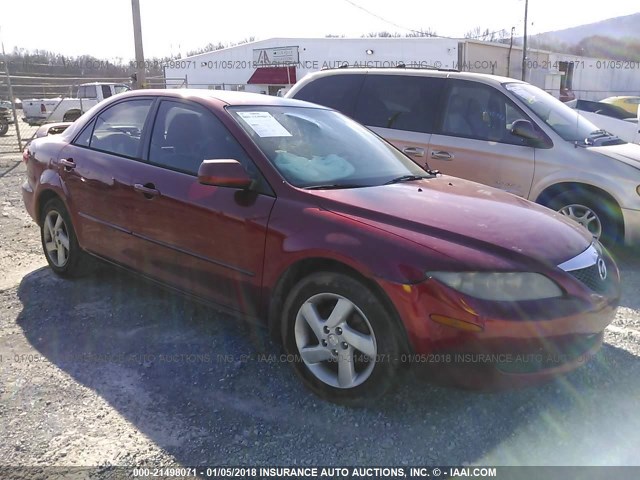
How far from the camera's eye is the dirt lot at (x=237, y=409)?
8.16 ft

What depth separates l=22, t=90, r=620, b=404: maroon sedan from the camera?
96.7 inches

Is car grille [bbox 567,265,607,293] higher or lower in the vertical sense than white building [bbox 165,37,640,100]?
lower

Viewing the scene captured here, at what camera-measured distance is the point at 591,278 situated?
107 inches

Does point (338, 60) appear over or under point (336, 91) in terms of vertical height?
over

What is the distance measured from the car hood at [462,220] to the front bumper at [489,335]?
217 millimetres

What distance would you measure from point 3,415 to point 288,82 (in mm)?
35533

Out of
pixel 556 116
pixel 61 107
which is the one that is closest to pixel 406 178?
pixel 556 116

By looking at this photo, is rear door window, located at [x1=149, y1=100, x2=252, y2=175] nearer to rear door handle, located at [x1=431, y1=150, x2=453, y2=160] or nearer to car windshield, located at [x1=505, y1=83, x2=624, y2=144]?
rear door handle, located at [x1=431, y1=150, x2=453, y2=160]

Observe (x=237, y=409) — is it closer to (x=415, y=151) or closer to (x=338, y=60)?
(x=415, y=151)

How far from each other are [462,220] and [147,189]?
2.02 meters

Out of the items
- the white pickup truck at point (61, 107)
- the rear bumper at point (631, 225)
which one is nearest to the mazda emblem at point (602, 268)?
the rear bumper at point (631, 225)

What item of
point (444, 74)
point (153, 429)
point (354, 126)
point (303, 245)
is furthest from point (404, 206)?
point (444, 74)

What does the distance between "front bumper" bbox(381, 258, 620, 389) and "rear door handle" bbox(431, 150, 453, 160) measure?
3381 millimetres

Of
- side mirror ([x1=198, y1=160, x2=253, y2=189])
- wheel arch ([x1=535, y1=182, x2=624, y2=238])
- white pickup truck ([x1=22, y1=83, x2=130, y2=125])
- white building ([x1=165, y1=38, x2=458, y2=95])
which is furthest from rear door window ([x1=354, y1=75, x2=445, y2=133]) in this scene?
white building ([x1=165, y1=38, x2=458, y2=95])
